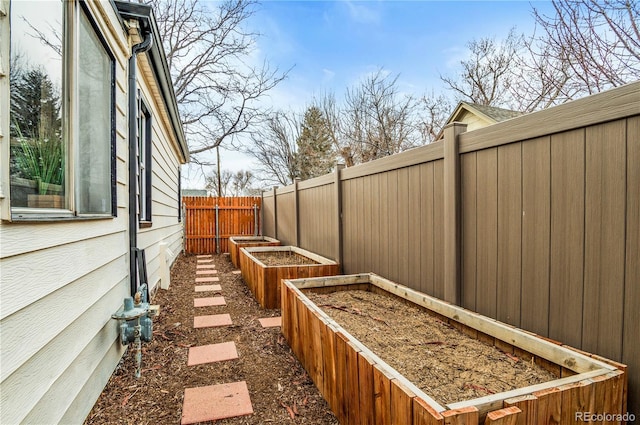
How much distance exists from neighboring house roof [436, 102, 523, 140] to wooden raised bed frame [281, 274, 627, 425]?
6196 mm

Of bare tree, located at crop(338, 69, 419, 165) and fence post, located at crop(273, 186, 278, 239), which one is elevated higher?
bare tree, located at crop(338, 69, 419, 165)

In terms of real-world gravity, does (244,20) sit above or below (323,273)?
above

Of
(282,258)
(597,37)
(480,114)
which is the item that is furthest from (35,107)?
(480,114)

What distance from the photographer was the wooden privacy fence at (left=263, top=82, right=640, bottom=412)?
52.1 inches

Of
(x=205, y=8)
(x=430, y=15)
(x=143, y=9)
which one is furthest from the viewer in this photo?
(x=205, y=8)

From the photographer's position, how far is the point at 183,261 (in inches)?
309

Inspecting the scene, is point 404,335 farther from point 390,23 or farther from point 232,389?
point 390,23

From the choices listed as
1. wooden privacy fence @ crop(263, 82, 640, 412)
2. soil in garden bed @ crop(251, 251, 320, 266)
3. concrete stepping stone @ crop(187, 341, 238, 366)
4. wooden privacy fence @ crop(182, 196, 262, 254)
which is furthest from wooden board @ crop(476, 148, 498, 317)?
wooden privacy fence @ crop(182, 196, 262, 254)

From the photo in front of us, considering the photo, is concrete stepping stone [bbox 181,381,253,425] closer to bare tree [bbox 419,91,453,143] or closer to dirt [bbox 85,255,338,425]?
dirt [bbox 85,255,338,425]

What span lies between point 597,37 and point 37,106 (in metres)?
5.49

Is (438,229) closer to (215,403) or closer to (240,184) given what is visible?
(215,403)

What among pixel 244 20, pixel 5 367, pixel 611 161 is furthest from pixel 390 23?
pixel 5 367

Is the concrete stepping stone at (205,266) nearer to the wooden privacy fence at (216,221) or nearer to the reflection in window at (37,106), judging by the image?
the wooden privacy fence at (216,221)

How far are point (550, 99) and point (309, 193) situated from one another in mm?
4711
